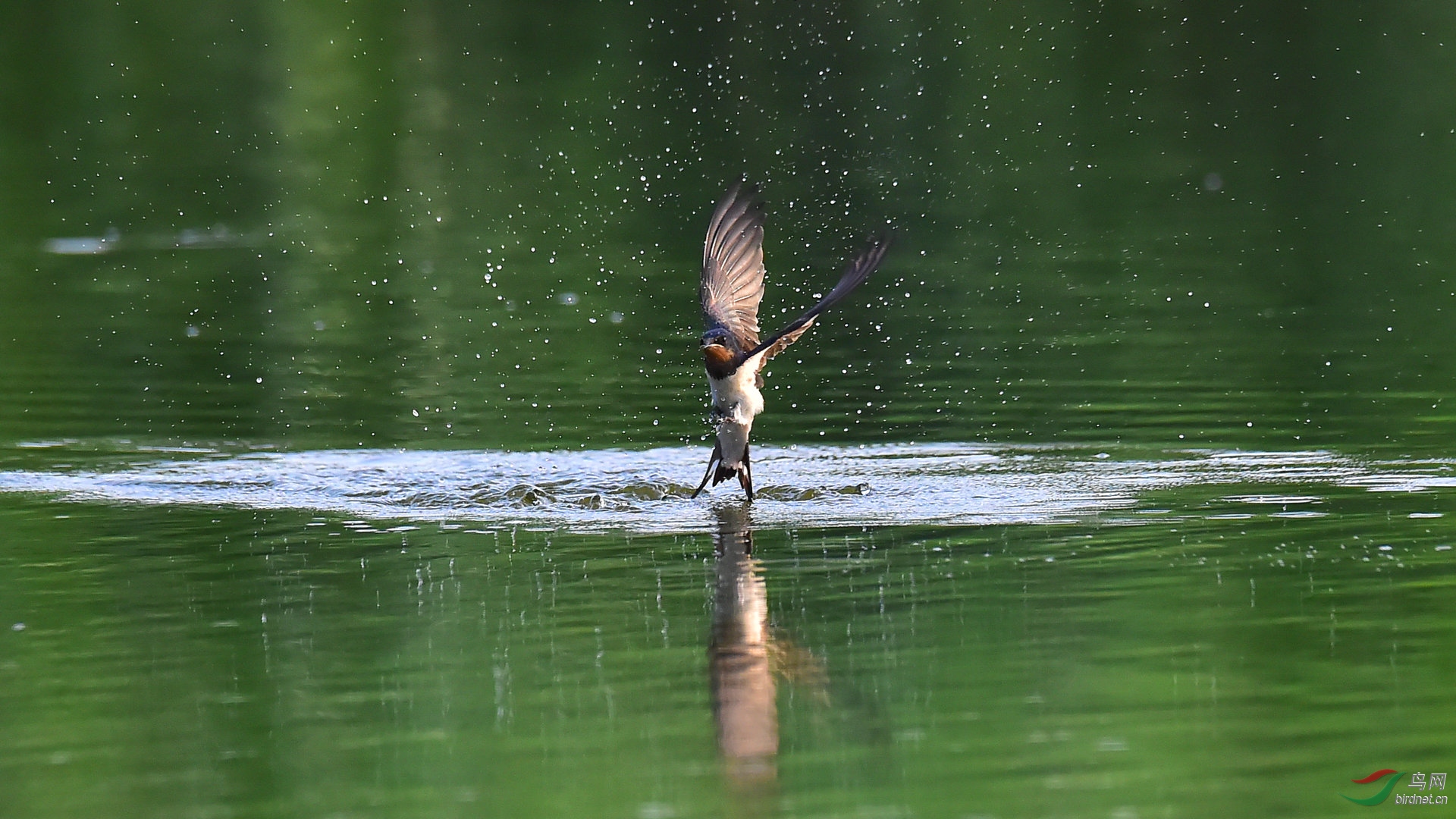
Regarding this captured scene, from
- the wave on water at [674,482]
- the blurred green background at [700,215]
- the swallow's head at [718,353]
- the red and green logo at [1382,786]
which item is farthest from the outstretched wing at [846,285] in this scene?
the red and green logo at [1382,786]

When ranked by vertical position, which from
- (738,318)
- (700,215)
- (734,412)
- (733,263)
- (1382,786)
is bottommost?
(1382,786)

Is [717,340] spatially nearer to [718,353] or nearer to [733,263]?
[718,353]

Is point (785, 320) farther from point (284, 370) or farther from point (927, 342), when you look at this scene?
point (284, 370)

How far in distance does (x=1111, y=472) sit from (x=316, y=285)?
31.6ft

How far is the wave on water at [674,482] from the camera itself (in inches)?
389

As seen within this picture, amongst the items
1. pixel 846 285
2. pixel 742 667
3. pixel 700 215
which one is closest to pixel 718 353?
pixel 846 285

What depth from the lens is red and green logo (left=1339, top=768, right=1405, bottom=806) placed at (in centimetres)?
568

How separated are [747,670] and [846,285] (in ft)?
9.08

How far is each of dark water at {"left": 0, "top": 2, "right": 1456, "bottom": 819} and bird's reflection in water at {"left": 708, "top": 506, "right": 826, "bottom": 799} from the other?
0.02 metres

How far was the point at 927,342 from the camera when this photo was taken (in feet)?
48.3

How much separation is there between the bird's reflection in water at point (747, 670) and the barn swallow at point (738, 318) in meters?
1.08

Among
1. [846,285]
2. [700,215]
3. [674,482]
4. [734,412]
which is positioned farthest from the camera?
[700,215]

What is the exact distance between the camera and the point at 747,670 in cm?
714

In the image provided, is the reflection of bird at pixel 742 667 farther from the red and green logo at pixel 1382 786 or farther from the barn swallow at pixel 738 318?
the red and green logo at pixel 1382 786
